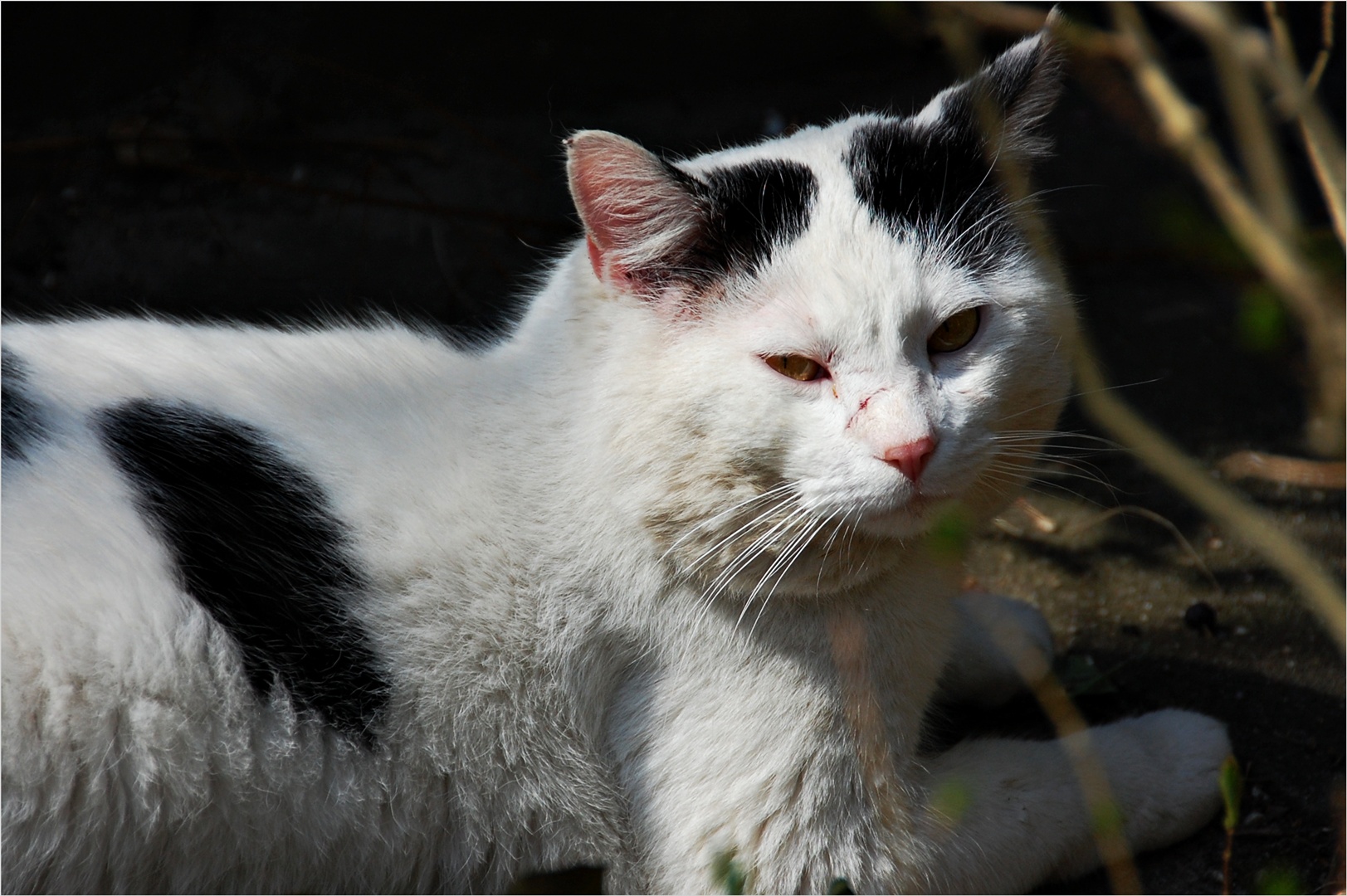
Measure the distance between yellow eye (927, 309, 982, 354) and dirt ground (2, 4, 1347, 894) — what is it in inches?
46.8

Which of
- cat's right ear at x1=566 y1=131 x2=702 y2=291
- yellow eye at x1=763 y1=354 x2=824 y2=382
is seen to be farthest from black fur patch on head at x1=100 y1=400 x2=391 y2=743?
yellow eye at x1=763 y1=354 x2=824 y2=382

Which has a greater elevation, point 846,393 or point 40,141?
point 846,393

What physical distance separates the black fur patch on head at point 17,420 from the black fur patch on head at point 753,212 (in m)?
1.10

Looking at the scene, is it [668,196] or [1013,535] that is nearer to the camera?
[668,196]

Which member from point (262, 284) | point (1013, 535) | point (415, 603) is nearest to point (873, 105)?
point (1013, 535)

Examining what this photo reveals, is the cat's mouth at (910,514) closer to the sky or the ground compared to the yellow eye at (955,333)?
closer to the ground

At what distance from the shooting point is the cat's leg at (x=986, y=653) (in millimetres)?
2281

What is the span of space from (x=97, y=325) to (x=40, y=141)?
2166 mm

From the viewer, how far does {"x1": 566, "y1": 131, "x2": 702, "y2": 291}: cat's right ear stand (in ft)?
5.36

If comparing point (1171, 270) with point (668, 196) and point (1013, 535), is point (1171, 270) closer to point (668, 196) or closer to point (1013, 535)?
point (1013, 535)

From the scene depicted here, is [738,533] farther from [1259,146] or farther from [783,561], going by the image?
[1259,146]

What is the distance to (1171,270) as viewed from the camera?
340cm

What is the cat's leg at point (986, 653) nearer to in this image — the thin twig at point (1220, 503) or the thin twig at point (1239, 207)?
the thin twig at point (1220, 503)

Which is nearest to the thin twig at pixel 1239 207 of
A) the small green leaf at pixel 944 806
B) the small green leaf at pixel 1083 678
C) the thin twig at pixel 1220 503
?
the thin twig at pixel 1220 503
